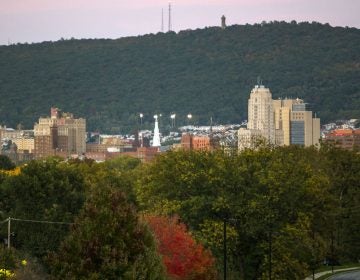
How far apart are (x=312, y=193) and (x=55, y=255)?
3138 cm

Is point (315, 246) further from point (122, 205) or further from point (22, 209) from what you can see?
point (122, 205)

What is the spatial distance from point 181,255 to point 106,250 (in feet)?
52.2

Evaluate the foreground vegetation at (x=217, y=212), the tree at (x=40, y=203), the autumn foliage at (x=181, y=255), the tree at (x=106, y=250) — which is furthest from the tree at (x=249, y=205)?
the tree at (x=106, y=250)

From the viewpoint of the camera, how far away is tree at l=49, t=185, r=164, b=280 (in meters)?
37.1

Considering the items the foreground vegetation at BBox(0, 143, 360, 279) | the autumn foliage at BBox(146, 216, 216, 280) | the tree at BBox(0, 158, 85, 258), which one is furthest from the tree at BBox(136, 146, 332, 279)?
the autumn foliage at BBox(146, 216, 216, 280)

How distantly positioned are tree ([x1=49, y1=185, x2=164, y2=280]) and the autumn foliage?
45.1 ft

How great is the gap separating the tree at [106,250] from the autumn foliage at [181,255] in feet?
45.1

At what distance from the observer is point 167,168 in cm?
7050

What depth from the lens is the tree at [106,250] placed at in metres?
37.1

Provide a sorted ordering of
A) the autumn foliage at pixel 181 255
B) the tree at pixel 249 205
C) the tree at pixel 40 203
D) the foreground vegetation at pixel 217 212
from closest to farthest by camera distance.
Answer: the autumn foliage at pixel 181 255, the foreground vegetation at pixel 217 212, the tree at pixel 40 203, the tree at pixel 249 205

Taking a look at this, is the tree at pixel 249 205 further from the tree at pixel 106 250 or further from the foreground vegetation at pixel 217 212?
the tree at pixel 106 250

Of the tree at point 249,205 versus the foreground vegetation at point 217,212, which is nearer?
the foreground vegetation at point 217,212

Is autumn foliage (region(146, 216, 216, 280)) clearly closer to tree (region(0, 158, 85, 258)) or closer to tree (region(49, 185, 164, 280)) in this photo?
tree (region(0, 158, 85, 258))

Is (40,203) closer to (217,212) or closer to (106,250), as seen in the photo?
(217,212)
